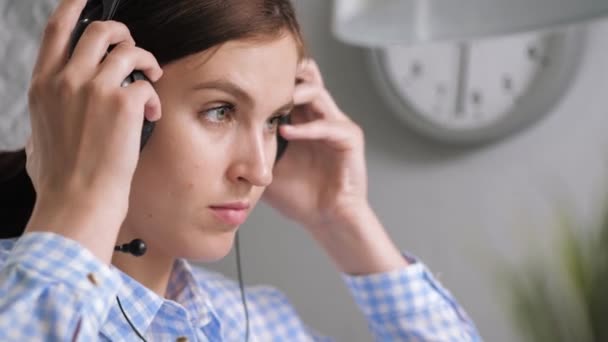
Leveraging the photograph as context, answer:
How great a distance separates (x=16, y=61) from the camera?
1.26 m

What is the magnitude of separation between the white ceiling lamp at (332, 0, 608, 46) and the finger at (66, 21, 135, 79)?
338 millimetres

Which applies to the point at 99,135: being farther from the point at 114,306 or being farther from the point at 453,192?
the point at 453,192

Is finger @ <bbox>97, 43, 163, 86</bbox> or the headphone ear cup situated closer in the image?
finger @ <bbox>97, 43, 163, 86</bbox>

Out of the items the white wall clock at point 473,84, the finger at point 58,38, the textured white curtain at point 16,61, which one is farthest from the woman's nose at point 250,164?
the white wall clock at point 473,84

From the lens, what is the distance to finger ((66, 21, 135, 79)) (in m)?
0.70

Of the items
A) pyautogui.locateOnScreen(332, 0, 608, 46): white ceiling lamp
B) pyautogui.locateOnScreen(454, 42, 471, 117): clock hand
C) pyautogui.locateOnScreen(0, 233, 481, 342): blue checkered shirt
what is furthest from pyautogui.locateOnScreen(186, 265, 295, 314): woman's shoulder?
pyautogui.locateOnScreen(454, 42, 471, 117): clock hand

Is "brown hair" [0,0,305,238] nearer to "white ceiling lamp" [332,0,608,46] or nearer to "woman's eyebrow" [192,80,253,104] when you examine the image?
"woman's eyebrow" [192,80,253,104]

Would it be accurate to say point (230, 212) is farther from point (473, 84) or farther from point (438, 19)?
point (473, 84)

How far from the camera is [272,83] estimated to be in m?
0.87

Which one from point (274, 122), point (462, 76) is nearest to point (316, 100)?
point (274, 122)

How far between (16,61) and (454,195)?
0.92 metres

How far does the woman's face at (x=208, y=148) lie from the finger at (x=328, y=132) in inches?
6.8

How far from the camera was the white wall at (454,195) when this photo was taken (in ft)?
5.08

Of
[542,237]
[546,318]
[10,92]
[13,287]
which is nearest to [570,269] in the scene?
[546,318]
